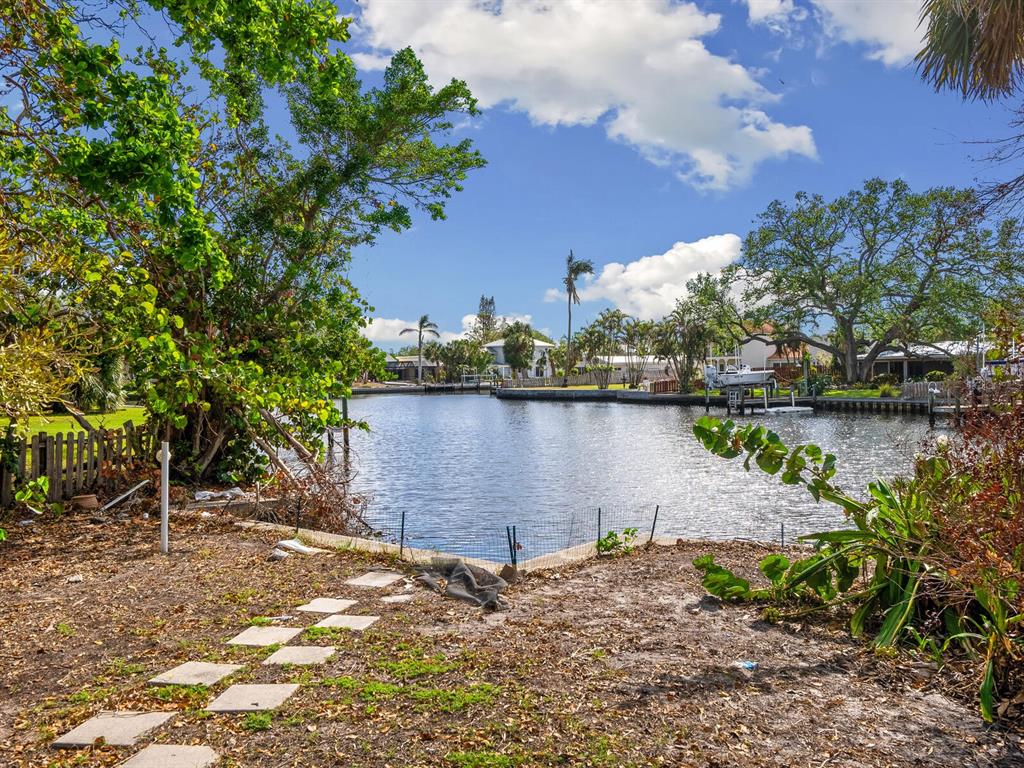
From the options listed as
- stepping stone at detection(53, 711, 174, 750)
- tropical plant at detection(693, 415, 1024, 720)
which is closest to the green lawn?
stepping stone at detection(53, 711, 174, 750)

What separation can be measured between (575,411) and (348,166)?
1837 inches

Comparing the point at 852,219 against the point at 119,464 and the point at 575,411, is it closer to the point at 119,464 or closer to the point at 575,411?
the point at 575,411

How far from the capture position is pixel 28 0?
6922mm

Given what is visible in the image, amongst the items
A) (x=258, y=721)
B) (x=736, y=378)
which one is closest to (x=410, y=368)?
(x=736, y=378)

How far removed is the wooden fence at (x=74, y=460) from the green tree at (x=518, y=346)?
9242 centimetres

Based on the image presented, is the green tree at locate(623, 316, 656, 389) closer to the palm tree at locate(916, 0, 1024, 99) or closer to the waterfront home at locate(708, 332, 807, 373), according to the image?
the waterfront home at locate(708, 332, 807, 373)

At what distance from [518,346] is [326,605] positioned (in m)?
97.3

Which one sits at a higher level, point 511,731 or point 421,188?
point 421,188

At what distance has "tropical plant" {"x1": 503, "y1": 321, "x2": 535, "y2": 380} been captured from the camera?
102875mm

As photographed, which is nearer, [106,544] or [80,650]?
[80,650]

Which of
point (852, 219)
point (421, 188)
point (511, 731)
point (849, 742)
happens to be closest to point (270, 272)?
point (421, 188)

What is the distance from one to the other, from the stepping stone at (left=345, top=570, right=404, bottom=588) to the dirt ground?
0.50 ft

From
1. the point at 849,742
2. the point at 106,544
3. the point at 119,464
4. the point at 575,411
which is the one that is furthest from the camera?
the point at 575,411

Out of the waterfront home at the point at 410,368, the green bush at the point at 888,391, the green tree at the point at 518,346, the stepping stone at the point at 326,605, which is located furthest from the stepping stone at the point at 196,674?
the waterfront home at the point at 410,368
